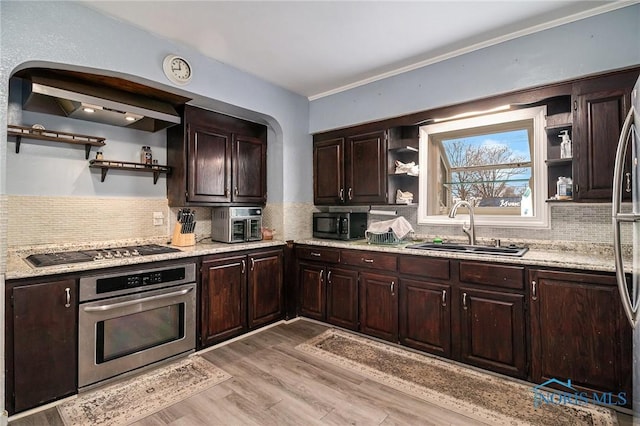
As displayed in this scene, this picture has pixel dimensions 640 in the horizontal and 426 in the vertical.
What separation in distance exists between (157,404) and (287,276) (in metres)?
1.89

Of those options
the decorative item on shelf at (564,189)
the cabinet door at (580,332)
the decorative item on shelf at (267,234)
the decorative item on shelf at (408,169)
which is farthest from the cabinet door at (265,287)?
the decorative item on shelf at (564,189)

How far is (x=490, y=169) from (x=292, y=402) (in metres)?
2.78

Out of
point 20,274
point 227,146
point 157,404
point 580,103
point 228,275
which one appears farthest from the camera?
point 227,146

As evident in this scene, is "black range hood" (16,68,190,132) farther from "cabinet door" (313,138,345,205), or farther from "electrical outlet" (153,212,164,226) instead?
"cabinet door" (313,138,345,205)

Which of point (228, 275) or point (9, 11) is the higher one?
point (9, 11)

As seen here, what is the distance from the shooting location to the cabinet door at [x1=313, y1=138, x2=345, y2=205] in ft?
12.8

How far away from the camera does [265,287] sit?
142 inches

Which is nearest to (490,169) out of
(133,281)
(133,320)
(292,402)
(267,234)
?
(267,234)

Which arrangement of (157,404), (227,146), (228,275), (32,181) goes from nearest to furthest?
(157,404) < (32,181) < (228,275) < (227,146)

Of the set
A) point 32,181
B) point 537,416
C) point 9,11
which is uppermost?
point 9,11

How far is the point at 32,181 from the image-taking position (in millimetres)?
2656

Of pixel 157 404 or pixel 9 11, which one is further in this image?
pixel 157 404

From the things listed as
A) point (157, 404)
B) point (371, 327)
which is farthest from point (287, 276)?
point (157, 404)

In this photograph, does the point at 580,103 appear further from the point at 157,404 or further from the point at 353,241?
the point at 157,404
